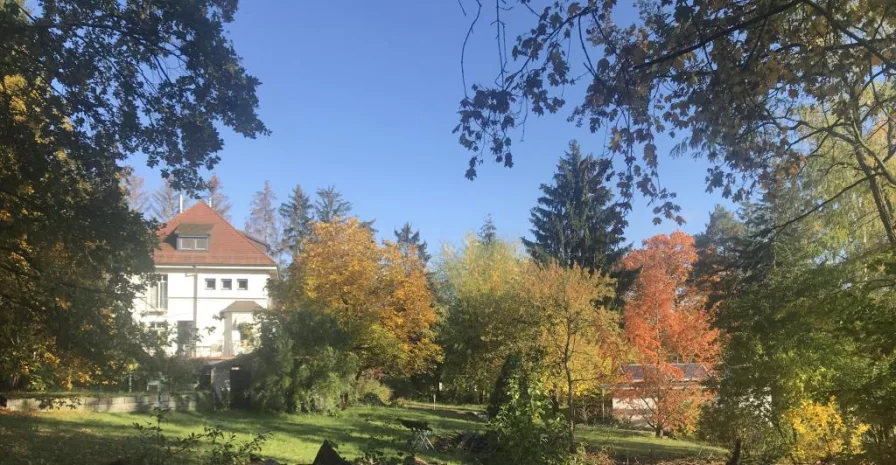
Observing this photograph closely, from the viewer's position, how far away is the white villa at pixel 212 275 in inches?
1254

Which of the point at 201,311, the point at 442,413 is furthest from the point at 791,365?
the point at 201,311

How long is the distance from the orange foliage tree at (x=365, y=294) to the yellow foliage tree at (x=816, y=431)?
53.0 ft

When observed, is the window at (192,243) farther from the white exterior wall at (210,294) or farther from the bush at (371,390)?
the bush at (371,390)

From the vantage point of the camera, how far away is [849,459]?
8117mm

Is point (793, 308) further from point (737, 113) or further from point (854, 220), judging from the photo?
point (737, 113)

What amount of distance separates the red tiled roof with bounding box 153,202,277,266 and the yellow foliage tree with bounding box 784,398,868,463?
28.4 meters

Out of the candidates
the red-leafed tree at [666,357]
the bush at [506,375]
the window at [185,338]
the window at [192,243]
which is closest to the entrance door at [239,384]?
the bush at [506,375]

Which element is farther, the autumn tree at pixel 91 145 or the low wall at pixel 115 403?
the low wall at pixel 115 403

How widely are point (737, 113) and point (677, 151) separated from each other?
1.07 m

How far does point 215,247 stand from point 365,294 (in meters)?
12.9

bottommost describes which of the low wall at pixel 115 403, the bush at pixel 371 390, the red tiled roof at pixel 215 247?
the bush at pixel 371 390

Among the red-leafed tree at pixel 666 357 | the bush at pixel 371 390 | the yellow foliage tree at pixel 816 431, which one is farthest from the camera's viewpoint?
the bush at pixel 371 390

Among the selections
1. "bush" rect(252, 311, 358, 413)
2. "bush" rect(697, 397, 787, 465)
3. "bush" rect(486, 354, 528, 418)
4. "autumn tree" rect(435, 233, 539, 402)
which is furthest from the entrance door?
"bush" rect(697, 397, 787, 465)

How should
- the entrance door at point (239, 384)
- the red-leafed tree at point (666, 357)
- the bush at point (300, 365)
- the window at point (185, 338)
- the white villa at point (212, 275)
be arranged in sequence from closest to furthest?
the window at point (185, 338) < the bush at point (300, 365) < the entrance door at point (239, 384) < the red-leafed tree at point (666, 357) < the white villa at point (212, 275)
